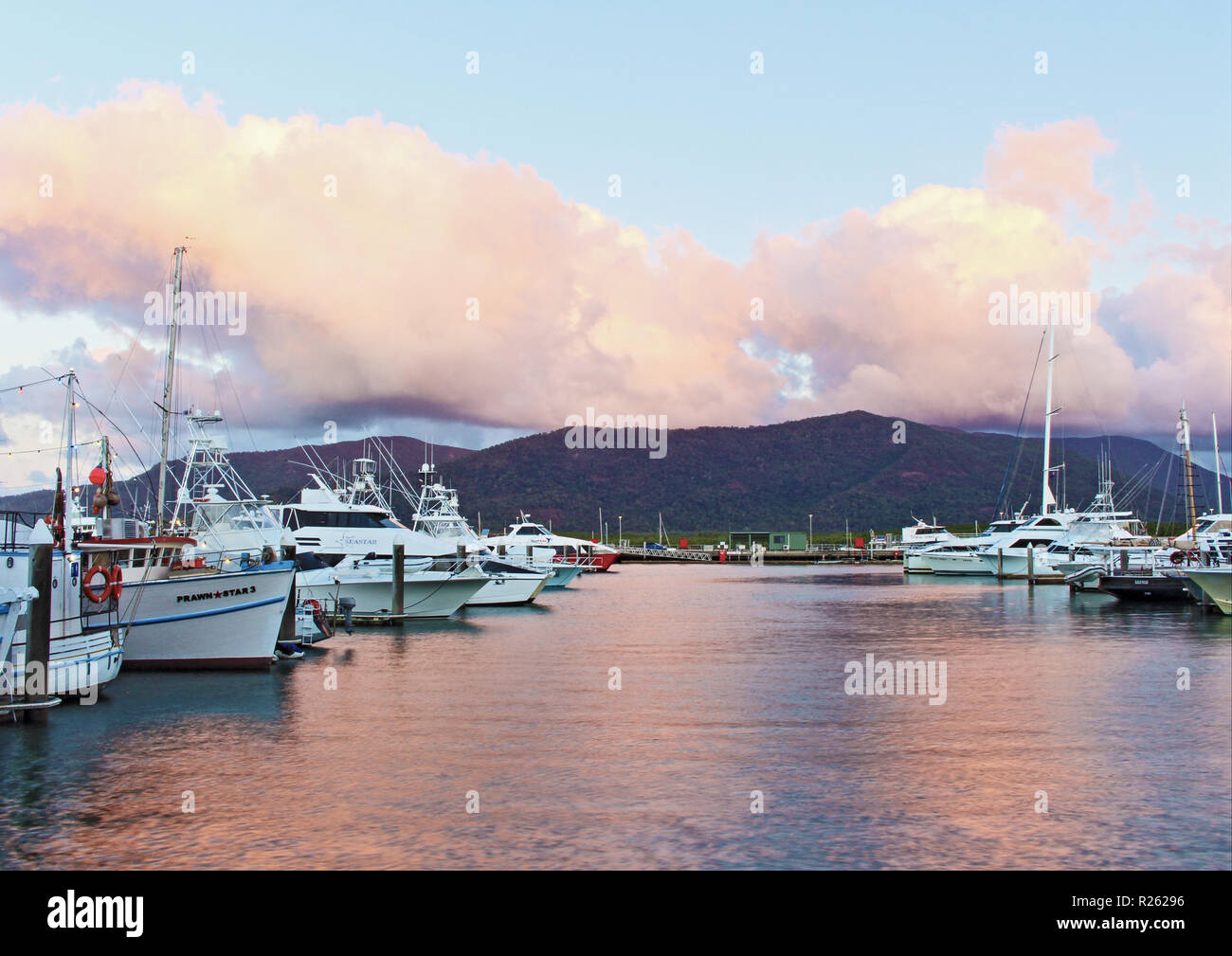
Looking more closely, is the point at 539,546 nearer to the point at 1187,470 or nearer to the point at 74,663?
the point at 1187,470

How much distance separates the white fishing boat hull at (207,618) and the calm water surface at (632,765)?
927mm

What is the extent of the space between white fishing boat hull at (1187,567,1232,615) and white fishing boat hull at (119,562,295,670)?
37.7 meters

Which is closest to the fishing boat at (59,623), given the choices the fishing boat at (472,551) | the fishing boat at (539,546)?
the fishing boat at (472,551)

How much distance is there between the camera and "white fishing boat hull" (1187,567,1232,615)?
152 feet

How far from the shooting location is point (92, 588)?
26.1 m

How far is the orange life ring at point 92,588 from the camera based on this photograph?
25797 millimetres

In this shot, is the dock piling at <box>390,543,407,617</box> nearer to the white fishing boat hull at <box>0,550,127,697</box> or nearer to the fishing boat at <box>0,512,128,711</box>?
the fishing boat at <box>0,512,128,711</box>

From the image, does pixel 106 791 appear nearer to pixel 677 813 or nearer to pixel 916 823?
pixel 677 813

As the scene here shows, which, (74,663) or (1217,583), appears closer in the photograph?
(74,663)

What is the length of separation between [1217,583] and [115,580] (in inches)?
1681

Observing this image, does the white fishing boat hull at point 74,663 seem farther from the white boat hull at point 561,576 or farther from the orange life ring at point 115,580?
the white boat hull at point 561,576

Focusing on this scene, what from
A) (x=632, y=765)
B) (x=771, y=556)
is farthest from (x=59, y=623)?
(x=771, y=556)
